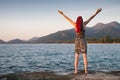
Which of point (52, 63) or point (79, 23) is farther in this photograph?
point (52, 63)

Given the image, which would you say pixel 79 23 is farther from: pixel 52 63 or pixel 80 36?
pixel 52 63

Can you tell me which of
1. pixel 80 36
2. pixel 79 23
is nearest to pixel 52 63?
pixel 80 36

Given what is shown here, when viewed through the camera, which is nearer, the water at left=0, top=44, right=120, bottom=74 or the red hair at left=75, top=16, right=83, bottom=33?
the red hair at left=75, top=16, right=83, bottom=33

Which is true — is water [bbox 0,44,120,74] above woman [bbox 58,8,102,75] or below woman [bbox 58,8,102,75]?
below

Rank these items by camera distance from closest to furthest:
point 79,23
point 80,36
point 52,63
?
point 79,23, point 80,36, point 52,63

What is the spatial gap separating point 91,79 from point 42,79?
2.87m

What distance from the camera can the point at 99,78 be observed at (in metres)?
13.8

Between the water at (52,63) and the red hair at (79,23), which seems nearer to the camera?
the red hair at (79,23)

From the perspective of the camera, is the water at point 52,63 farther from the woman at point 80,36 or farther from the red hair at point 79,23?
the red hair at point 79,23

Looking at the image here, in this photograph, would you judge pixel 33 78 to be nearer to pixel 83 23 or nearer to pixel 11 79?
pixel 11 79

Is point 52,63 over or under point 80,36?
under

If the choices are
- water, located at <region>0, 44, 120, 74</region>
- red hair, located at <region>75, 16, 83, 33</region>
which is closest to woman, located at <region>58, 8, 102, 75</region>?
red hair, located at <region>75, 16, 83, 33</region>

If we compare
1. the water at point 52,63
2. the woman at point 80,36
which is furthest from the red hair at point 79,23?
the water at point 52,63

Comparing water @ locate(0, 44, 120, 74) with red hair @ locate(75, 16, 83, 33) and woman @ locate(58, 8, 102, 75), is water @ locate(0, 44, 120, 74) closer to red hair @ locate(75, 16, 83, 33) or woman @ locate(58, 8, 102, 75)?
woman @ locate(58, 8, 102, 75)
